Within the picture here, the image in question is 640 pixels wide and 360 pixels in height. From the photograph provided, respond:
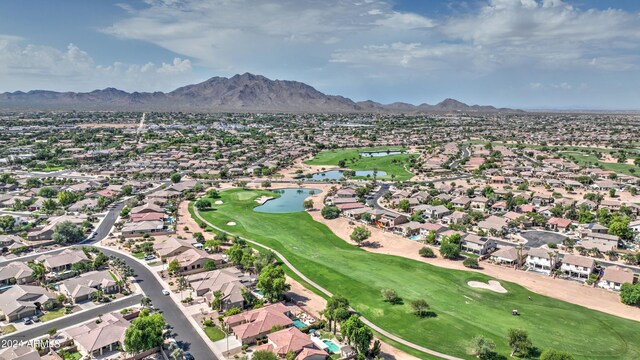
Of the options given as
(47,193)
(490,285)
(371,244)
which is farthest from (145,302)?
(47,193)

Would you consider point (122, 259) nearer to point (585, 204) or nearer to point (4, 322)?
point (4, 322)

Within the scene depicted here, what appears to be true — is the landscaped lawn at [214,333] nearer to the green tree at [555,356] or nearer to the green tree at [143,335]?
the green tree at [143,335]

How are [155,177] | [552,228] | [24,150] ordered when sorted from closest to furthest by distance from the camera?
1. [552,228]
2. [155,177]
3. [24,150]

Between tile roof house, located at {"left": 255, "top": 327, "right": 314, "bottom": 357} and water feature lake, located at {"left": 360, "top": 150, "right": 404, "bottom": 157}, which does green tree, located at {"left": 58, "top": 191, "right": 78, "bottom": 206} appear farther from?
water feature lake, located at {"left": 360, "top": 150, "right": 404, "bottom": 157}

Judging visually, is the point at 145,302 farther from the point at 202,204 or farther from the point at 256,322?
the point at 202,204

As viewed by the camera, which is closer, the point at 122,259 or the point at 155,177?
the point at 122,259

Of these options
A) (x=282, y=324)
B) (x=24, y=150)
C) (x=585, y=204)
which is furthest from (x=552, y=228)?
(x=24, y=150)
